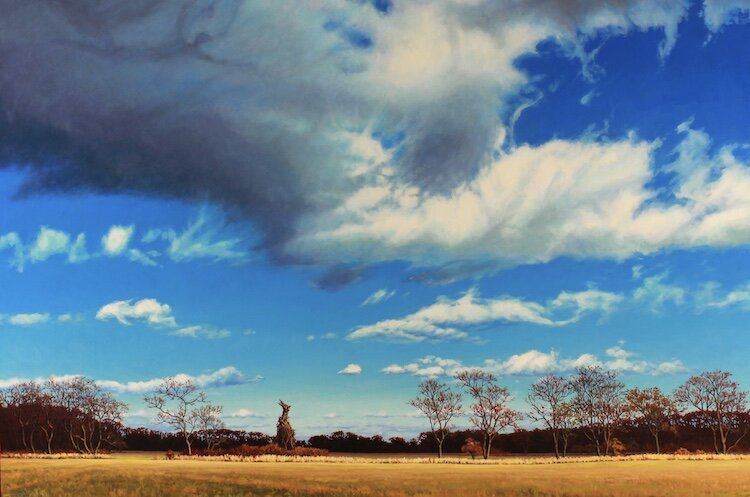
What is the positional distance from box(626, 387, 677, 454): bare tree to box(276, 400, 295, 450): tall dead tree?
45.3 metres

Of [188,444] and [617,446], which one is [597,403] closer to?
[617,446]

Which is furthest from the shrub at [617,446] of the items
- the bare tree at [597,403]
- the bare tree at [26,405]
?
the bare tree at [26,405]

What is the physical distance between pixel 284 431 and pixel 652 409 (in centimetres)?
4959

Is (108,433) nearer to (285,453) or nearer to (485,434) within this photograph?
(285,453)

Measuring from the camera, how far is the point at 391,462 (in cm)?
6594

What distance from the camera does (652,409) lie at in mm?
85938

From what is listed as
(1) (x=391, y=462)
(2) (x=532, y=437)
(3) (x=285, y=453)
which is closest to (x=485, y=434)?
(2) (x=532, y=437)

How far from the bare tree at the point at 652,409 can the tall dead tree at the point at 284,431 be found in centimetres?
4532

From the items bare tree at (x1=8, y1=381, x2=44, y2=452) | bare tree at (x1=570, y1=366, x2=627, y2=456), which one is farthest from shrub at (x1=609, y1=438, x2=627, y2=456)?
bare tree at (x1=8, y1=381, x2=44, y2=452)

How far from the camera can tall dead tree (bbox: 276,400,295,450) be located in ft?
242

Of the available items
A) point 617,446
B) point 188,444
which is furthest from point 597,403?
point 188,444

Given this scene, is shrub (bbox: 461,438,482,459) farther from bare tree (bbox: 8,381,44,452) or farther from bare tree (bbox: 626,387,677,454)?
bare tree (bbox: 8,381,44,452)

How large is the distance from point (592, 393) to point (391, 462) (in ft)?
108

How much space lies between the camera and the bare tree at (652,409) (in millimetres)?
85500
